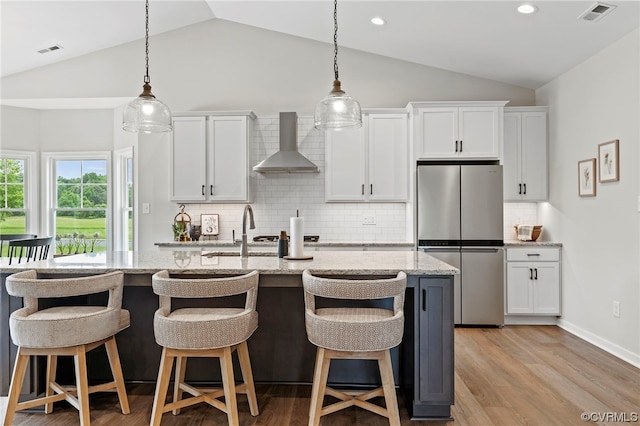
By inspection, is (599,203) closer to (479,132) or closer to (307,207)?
(479,132)

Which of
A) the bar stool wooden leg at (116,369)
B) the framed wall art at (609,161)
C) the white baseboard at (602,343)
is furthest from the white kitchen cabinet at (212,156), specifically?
the white baseboard at (602,343)

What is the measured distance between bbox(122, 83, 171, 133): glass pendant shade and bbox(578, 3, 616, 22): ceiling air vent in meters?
3.29

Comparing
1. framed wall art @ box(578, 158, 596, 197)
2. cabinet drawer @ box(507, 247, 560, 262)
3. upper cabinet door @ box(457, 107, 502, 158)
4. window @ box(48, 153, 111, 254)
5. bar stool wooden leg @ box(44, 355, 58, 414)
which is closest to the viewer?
bar stool wooden leg @ box(44, 355, 58, 414)

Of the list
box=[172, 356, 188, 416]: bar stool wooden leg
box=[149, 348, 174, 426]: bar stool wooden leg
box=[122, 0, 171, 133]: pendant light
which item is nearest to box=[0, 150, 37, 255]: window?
box=[122, 0, 171, 133]: pendant light

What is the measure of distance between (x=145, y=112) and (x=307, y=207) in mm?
2750

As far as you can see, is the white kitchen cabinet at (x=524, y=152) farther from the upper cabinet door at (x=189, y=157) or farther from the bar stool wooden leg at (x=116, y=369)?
the bar stool wooden leg at (x=116, y=369)

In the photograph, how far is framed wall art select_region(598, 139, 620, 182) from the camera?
143 inches

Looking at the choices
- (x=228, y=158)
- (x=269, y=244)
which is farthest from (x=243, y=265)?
(x=228, y=158)

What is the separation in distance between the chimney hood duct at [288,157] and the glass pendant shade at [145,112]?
1.92 m

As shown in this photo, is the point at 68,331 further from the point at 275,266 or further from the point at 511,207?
the point at 511,207

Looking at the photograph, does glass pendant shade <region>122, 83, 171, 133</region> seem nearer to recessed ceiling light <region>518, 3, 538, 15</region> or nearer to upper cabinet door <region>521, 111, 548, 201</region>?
recessed ceiling light <region>518, 3, 538, 15</region>

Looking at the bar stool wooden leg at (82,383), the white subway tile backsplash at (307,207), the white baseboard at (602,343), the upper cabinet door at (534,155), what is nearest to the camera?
the bar stool wooden leg at (82,383)

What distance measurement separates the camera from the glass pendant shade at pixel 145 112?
9.26 feet

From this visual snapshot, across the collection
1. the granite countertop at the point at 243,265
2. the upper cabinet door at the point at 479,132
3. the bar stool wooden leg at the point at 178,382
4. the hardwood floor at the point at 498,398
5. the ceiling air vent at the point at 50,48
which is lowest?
the hardwood floor at the point at 498,398
